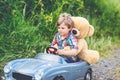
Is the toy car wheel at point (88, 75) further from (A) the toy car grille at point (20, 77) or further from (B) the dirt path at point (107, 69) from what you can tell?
(A) the toy car grille at point (20, 77)

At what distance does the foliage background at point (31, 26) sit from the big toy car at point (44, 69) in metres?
1.06

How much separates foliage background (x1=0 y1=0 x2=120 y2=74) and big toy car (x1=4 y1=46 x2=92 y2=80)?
106cm

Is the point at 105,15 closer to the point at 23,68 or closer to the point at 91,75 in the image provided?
the point at 91,75

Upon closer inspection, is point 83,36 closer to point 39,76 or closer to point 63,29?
point 63,29

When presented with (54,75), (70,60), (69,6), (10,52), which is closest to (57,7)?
(69,6)

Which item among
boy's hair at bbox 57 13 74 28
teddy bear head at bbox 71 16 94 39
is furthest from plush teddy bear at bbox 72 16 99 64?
boy's hair at bbox 57 13 74 28

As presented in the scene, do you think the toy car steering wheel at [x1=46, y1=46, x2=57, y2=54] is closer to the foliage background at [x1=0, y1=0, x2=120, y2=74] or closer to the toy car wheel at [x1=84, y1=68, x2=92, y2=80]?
the toy car wheel at [x1=84, y1=68, x2=92, y2=80]

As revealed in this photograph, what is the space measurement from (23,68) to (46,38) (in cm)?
250

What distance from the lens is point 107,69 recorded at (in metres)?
9.18

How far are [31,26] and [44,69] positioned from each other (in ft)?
7.91

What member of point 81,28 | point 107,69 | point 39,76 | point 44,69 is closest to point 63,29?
point 81,28

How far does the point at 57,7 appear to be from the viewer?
32.6 feet

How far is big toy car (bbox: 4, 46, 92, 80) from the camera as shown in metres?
6.77

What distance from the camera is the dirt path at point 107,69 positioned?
338 inches
